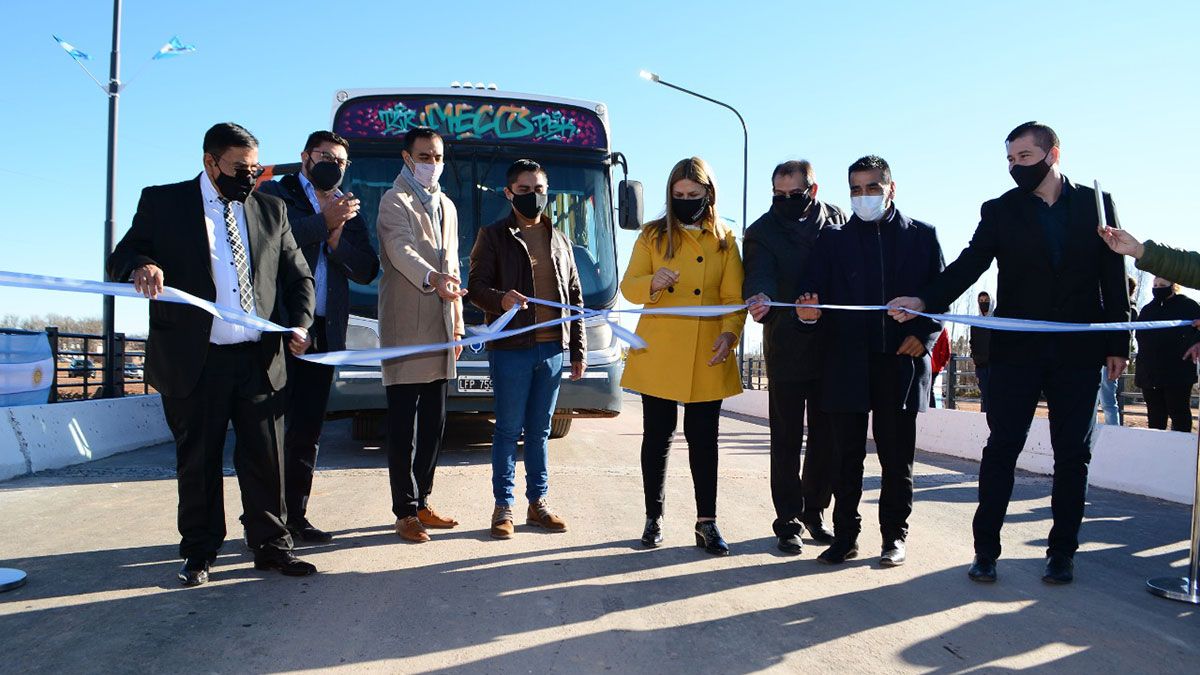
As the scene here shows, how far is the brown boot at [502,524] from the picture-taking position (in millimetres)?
5020

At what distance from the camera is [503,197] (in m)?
8.87

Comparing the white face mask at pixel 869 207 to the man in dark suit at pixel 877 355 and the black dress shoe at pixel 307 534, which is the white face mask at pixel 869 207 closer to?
the man in dark suit at pixel 877 355

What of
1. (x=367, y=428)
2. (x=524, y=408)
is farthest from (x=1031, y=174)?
(x=367, y=428)

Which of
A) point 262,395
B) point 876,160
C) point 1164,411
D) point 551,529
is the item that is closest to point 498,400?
point 551,529

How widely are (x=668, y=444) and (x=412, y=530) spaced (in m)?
1.50

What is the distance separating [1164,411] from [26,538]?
982 cm

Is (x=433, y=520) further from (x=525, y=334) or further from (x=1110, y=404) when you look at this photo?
(x=1110, y=404)

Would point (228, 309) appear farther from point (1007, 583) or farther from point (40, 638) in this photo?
point (1007, 583)

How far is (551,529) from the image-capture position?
5242 millimetres

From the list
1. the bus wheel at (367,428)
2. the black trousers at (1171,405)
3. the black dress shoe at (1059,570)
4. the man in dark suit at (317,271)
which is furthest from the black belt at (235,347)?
the black trousers at (1171,405)

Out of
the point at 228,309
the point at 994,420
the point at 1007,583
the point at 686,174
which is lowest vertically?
the point at 1007,583

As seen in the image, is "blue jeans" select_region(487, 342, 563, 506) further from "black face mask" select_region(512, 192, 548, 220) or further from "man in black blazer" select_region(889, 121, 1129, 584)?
"man in black blazer" select_region(889, 121, 1129, 584)

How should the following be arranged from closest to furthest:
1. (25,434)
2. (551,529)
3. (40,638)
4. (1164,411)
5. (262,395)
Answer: (40,638)
(262,395)
(551,529)
(25,434)
(1164,411)

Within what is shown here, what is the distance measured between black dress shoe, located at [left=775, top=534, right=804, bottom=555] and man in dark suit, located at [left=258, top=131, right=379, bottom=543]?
2477 mm
